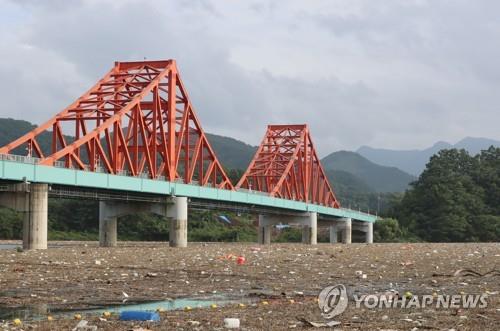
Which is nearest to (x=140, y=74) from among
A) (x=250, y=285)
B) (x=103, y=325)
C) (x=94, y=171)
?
(x=94, y=171)

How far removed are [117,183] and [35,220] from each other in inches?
451

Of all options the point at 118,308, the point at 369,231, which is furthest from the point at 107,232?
the point at 369,231

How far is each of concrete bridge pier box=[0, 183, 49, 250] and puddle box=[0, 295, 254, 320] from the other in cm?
3125

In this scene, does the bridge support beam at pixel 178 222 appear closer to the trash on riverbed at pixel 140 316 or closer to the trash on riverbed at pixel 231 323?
the trash on riverbed at pixel 140 316

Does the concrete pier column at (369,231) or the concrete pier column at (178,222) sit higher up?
the concrete pier column at (178,222)

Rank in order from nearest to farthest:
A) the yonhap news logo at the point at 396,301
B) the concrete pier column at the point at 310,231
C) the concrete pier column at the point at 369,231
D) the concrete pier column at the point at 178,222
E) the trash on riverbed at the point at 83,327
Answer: the trash on riverbed at the point at 83,327 < the yonhap news logo at the point at 396,301 < the concrete pier column at the point at 178,222 < the concrete pier column at the point at 310,231 < the concrete pier column at the point at 369,231

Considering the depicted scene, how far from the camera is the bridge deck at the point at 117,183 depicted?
150 ft

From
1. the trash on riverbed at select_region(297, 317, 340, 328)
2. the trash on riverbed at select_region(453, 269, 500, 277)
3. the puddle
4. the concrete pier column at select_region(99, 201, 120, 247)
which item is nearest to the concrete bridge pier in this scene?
the concrete pier column at select_region(99, 201, 120, 247)

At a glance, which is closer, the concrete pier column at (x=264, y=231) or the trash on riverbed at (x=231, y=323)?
the trash on riverbed at (x=231, y=323)

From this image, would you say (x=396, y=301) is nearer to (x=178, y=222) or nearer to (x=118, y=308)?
(x=118, y=308)

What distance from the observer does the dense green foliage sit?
125m

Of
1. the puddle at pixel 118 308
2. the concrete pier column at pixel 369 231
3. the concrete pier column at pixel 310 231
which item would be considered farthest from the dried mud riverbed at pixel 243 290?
the concrete pier column at pixel 369 231

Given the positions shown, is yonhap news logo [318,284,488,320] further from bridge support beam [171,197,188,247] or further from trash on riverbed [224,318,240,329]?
bridge support beam [171,197,188,247]

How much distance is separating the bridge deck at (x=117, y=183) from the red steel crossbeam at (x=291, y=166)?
18754 mm
